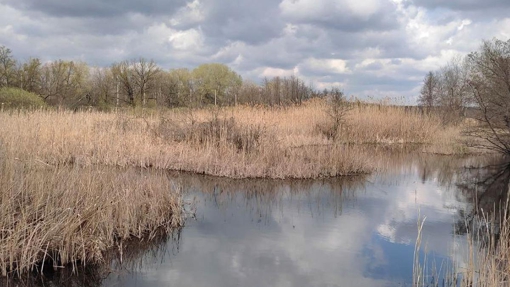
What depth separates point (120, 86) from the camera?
31.7m

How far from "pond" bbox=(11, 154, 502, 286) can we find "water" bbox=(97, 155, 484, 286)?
1 centimetres

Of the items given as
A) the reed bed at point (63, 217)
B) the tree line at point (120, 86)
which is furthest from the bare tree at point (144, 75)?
the reed bed at point (63, 217)

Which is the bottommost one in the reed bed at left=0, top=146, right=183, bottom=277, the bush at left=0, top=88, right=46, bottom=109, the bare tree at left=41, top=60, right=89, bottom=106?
the reed bed at left=0, top=146, right=183, bottom=277

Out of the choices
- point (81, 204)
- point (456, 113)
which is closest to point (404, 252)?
point (81, 204)

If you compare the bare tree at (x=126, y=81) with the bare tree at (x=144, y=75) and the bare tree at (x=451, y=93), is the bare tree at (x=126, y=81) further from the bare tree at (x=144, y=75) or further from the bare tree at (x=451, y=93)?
the bare tree at (x=451, y=93)

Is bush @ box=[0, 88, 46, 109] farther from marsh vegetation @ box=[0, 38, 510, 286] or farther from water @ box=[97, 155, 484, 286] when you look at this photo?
water @ box=[97, 155, 484, 286]

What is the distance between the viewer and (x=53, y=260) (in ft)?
13.1

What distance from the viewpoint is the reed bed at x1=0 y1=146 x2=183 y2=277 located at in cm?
384

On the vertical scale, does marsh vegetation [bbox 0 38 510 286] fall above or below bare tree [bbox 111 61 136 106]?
below

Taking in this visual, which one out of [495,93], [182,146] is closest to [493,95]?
[495,93]

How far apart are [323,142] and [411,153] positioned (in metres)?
2.97

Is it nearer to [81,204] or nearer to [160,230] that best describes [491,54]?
[160,230]

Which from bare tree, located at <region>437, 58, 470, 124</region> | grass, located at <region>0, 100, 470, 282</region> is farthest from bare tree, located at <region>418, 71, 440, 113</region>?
grass, located at <region>0, 100, 470, 282</region>

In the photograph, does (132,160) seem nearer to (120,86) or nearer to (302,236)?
(302,236)
